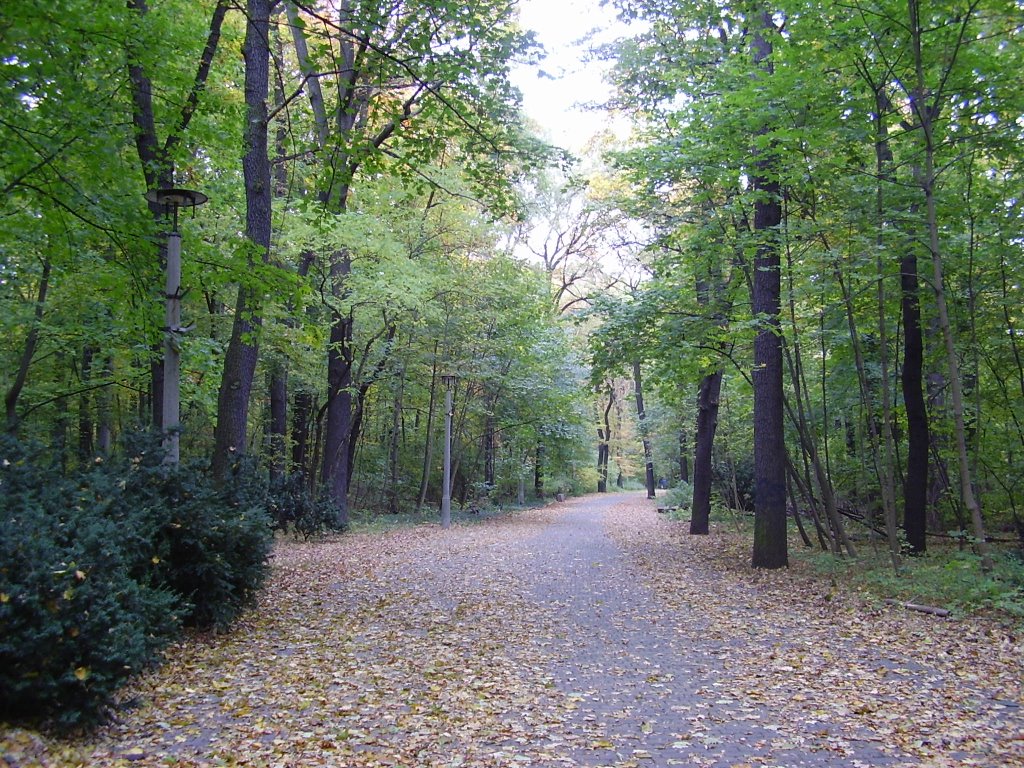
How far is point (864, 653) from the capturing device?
5.93 meters

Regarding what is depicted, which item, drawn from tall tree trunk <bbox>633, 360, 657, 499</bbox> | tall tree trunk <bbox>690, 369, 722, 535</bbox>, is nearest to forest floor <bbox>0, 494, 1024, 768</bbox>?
tall tree trunk <bbox>690, 369, 722, 535</bbox>

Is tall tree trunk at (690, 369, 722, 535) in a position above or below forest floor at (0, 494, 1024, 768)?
above

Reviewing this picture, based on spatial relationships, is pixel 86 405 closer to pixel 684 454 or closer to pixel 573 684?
pixel 573 684

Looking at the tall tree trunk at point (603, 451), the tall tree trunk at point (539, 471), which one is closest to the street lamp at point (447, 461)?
the tall tree trunk at point (539, 471)

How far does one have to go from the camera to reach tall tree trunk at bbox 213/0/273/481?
802 centimetres

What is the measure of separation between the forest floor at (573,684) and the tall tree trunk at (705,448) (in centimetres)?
769

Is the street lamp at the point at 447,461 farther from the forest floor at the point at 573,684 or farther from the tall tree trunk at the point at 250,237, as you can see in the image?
the tall tree trunk at the point at 250,237

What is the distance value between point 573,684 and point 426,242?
15.1 m

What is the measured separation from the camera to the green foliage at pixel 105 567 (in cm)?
357

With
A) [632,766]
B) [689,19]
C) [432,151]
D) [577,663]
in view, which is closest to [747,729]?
[632,766]

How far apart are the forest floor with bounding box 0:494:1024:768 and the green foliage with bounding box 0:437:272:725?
309mm

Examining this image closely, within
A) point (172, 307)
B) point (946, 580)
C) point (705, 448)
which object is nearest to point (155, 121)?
point (172, 307)

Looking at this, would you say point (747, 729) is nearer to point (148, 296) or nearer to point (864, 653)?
point (864, 653)

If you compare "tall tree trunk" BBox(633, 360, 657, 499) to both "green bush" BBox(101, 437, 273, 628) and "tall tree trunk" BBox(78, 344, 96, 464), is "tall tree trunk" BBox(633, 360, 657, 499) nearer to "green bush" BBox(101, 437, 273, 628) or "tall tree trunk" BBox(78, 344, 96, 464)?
"tall tree trunk" BBox(78, 344, 96, 464)
